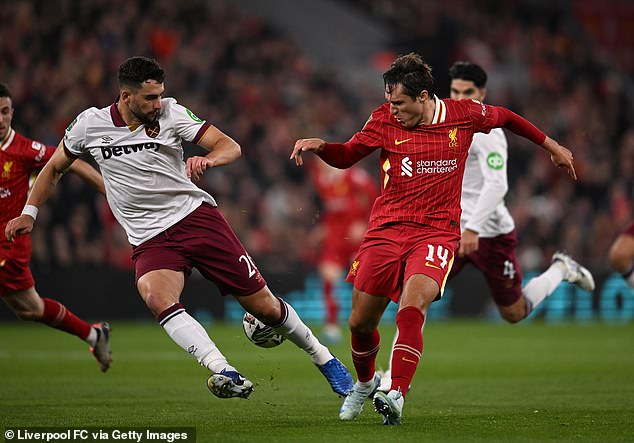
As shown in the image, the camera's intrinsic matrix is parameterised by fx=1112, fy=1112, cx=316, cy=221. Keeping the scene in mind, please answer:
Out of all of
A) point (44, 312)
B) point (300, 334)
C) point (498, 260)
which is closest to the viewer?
point (300, 334)

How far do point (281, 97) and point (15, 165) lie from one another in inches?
544

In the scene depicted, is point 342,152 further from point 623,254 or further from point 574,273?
point 623,254

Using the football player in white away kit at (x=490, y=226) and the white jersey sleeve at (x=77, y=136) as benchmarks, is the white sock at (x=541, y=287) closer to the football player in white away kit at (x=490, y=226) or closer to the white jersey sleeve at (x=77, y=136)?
the football player in white away kit at (x=490, y=226)

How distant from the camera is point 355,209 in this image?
1667 centimetres

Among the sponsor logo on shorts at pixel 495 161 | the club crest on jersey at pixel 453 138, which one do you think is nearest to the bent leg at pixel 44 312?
the sponsor logo on shorts at pixel 495 161

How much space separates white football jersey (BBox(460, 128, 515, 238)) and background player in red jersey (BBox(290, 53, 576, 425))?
64.5 inches

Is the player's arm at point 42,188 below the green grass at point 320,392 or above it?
above

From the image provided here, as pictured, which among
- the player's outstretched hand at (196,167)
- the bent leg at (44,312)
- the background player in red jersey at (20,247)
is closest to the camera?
the player's outstretched hand at (196,167)

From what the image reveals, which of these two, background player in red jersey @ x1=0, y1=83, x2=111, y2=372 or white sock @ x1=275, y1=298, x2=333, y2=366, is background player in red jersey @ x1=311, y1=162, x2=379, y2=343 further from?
white sock @ x1=275, y1=298, x2=333, y2=366

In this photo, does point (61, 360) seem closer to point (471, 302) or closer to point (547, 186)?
point (471, 302)

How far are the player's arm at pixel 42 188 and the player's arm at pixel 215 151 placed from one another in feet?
3.57

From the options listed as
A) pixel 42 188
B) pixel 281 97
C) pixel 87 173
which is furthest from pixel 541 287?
pixel 281 97

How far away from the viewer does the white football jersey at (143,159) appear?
7.73 m

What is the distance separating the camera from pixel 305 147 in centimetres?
749
